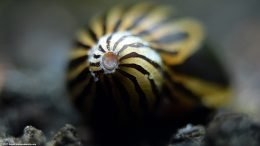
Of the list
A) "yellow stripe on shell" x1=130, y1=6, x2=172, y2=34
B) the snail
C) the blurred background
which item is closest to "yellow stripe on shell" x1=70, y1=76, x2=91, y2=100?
the snail

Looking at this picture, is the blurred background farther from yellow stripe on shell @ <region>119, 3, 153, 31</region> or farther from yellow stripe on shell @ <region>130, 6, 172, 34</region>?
yellow stripe on shell @ <region>119, 3, 153, 31</region>

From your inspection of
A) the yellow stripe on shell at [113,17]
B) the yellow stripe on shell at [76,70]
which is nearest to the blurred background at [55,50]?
the yellow stripe on shell at [76,70]

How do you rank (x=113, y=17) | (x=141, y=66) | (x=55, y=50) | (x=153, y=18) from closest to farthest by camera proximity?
(x=141, y=66) → (x=113, y=17) → (x=153, y=18) → (x=55, y=50)

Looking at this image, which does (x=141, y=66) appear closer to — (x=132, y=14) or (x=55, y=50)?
(x=132, y=14)

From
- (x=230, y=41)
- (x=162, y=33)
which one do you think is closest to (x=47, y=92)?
(x=162, y=33)

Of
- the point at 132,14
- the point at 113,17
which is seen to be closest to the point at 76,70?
the point at 113,17
